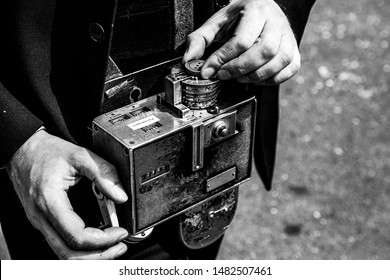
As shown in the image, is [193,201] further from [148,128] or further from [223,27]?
[223,27]

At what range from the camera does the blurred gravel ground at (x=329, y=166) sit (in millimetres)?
3119

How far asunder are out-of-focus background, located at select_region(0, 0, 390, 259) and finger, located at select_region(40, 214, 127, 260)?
1.63 meters

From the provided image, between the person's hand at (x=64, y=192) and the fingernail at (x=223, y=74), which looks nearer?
the person's hand at (x=64, y=192)

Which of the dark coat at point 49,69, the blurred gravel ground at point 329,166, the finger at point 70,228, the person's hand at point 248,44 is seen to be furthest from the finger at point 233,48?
the blurred gravel ground at point 329,166

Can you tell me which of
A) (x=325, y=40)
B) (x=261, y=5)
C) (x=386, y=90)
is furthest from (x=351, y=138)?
(x=261, y=5)

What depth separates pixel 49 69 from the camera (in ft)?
5.22

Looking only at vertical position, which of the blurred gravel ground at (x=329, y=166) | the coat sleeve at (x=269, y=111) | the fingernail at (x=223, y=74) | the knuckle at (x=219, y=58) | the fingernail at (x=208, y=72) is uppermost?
the knuckle at (x=219, y=58)

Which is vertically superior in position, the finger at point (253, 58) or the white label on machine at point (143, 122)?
the finger at point (253, 58)

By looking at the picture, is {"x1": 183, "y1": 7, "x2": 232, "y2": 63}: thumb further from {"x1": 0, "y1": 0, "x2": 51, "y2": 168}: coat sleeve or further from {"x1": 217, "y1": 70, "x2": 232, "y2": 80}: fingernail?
{"x1": 0, "y1": 0, "x2": 51, "y2": 168}: coat sleeve

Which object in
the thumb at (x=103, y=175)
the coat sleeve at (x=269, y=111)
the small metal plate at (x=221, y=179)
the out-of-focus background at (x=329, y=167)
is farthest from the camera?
the out-of-focus background at (x=329, y=167)

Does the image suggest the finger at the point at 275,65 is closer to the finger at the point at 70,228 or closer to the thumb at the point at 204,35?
the thumb at the point at 204,35

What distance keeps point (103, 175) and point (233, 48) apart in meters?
0.45

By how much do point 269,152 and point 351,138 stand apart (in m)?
1.66

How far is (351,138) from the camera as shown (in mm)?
3697
